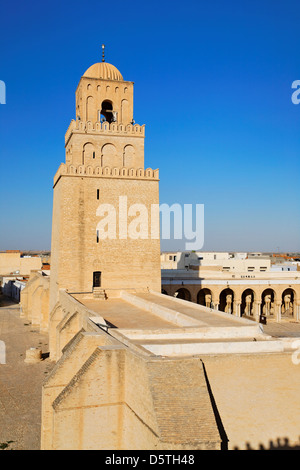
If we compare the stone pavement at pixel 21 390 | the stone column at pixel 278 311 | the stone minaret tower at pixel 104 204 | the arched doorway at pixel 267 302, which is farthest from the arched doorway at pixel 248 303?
the stone pavement at pixel 21 390

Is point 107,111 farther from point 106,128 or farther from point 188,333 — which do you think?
point 188,333

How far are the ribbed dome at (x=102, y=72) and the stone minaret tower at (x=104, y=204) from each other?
7 centimetres

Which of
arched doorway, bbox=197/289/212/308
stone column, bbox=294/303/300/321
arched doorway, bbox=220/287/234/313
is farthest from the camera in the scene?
arched doorway, bbox=220/287/234/313

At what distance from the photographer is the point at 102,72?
21609mm

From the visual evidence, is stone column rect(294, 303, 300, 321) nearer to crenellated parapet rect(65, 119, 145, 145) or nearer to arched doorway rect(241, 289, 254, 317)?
arched doorway rect(241, 289, 254, 317)

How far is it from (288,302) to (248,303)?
4.55 meters

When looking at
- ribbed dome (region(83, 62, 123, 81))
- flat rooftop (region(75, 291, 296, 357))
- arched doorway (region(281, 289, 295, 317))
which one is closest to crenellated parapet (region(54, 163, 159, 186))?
ribbed dome (region(83, 62, 123, 81))

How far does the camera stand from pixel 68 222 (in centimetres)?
1933

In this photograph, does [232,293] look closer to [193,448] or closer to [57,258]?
[57,258]

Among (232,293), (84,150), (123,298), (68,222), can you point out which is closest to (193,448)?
(123,298)

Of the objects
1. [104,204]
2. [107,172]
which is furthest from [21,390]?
[107,172]

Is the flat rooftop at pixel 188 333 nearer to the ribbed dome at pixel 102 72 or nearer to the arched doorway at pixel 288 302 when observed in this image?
the ribbed dome at pixel 102 72

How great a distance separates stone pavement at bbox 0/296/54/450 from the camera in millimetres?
11364

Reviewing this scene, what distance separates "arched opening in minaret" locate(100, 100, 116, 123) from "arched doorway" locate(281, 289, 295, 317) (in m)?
22.6
